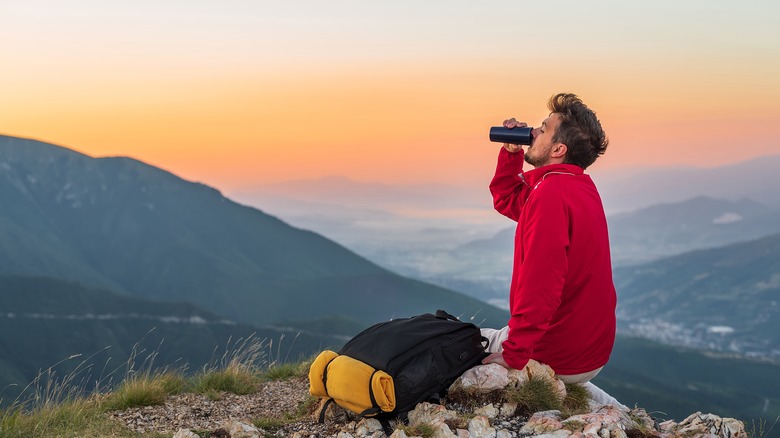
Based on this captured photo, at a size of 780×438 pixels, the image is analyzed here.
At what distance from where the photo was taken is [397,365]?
6.89 m

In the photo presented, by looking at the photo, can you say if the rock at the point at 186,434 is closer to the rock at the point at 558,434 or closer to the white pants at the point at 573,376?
the white pants at the point at 573,376

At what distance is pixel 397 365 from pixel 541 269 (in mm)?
1581

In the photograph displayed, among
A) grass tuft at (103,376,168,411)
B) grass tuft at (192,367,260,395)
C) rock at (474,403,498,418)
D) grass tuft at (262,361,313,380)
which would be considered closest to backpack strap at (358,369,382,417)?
rock at (474,403,498,418)

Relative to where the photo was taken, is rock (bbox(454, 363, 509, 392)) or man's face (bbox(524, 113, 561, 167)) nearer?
man's face (bbox(524, 113, 561, 167))

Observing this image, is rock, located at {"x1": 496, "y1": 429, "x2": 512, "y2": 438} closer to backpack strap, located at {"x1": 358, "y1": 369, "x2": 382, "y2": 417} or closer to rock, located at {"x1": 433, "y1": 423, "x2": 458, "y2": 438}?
rock, located at {"x1": 433, "y1": 423, "x2": 458, "y2": 438}

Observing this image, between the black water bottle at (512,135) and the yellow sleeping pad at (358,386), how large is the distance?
264 cm

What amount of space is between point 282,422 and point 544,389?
2758 mm

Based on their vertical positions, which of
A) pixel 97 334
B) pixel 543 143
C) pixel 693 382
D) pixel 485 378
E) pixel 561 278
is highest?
pixel 543 143

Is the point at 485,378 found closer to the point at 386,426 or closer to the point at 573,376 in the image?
the point at 573,376

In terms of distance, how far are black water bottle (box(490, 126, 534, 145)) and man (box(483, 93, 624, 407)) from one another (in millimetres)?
64

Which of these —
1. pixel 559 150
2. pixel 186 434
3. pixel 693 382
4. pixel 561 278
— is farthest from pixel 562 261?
pixel 693 382

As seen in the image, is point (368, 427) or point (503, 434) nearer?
point (503, 434)

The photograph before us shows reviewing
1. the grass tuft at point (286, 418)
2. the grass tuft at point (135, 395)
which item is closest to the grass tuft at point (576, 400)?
the grass tuft at point (286, 418)

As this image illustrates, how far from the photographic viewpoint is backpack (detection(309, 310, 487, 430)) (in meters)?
6.81
